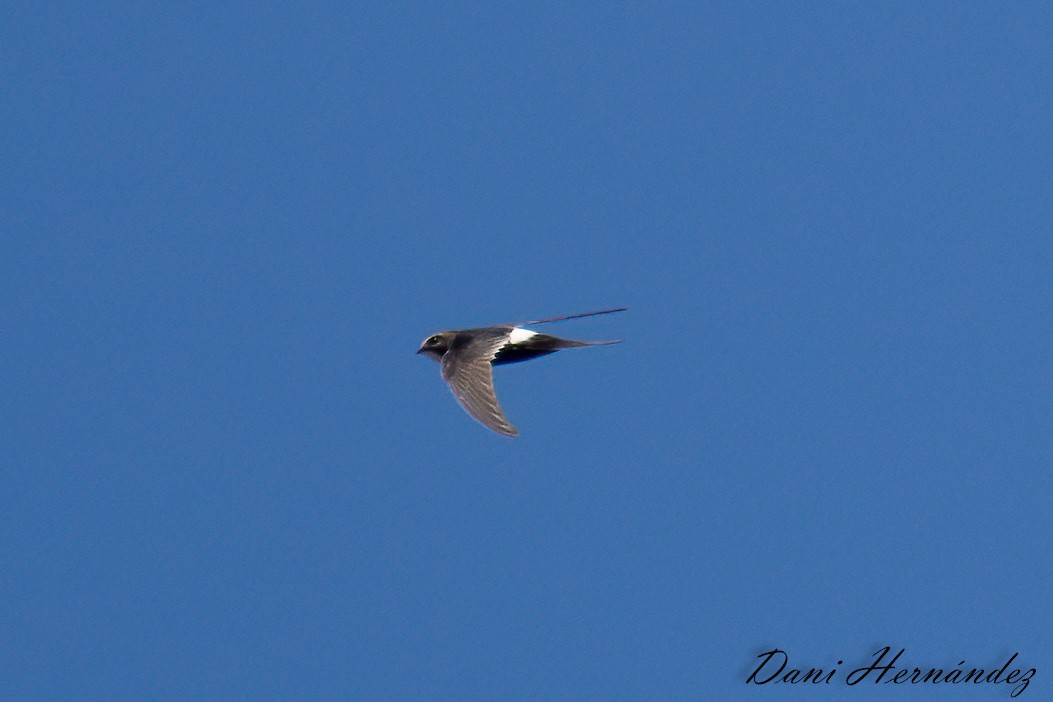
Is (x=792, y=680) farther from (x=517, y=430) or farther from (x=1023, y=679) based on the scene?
(x=517, y=430)

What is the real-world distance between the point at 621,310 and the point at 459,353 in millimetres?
1076

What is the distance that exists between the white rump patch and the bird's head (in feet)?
1.48

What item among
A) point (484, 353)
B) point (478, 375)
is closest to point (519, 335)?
point (484, 353)

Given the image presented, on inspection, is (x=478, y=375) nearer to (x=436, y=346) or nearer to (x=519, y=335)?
(x=519, y=335)

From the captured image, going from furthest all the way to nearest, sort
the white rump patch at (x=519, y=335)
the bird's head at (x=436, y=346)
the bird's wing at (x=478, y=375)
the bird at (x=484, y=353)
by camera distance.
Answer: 1. the bird's head at (x=436, y=346)
2. the white rump patch at (x=519, y=335)
3. the bird at (x=484, y=353)
4. the bird's wing at (x=478, y=375)

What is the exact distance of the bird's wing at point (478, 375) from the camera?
843 cm

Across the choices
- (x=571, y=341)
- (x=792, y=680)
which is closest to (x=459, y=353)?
(x=571, y=341)

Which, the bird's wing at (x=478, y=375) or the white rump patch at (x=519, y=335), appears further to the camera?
the white rump patch at (x=519, y=335)

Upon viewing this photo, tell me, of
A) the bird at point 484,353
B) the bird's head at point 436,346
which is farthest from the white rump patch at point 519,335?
the bird's head at point 436,346

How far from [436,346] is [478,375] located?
3.69 ft

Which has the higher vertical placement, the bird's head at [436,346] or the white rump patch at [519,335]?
the bird's head at [436,346]

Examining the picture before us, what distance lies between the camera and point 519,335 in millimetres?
9812

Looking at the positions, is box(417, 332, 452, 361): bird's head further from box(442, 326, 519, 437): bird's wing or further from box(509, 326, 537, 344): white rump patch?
box(509, 326, 537, 344): white rump patch

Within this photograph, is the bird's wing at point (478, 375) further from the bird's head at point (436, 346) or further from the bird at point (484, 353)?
the bird's head at point (436, 346)
